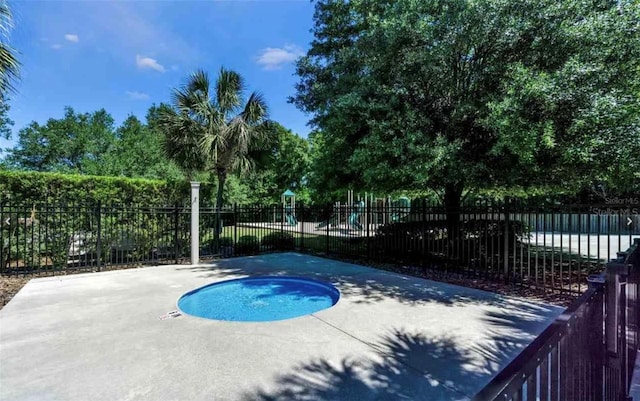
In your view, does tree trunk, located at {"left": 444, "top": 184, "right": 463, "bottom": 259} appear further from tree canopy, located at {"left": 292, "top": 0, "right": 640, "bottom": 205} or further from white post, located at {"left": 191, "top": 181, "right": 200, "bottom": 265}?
white post, located at {"left": 191, "top": 181, "right": 200, "bottom": 265}

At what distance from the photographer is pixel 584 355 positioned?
1.77 metres

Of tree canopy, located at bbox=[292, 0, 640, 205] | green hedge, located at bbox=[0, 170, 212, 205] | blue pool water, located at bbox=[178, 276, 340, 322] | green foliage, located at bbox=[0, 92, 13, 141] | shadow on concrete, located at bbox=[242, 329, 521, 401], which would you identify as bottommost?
blue pool water, located at bbox=[178, 276, 340, 322]

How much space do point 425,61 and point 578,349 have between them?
5.96 metres

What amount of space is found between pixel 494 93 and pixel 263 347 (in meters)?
6.22

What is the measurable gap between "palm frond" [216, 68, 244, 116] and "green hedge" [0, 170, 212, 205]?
2933 mm

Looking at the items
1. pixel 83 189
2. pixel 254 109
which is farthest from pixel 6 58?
pixel 254 109

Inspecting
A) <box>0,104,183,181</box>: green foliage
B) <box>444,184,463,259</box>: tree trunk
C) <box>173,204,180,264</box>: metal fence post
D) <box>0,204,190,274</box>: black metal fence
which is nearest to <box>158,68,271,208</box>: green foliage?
<box>173,204,180,264</box>: metal fence post

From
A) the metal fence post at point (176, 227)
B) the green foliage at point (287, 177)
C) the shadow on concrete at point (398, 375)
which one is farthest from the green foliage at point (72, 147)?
the shadow on concrete at point (398, 375)

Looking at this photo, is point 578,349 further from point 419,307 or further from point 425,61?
point 425,61

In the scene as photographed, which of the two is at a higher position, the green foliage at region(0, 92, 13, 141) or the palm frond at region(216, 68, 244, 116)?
the green foliage at region(0, 92, 13, 141)

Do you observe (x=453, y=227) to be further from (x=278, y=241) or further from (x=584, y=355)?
(x=278, y=241)

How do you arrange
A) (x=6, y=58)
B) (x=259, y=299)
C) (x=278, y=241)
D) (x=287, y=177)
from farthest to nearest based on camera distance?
1. (x=287, y=177)
2. (x=278, y=241)
3. (x=259, y=299)
4. (x=6, y=58)

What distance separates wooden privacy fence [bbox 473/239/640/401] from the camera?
113cm

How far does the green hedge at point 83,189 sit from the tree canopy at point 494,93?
565cm
